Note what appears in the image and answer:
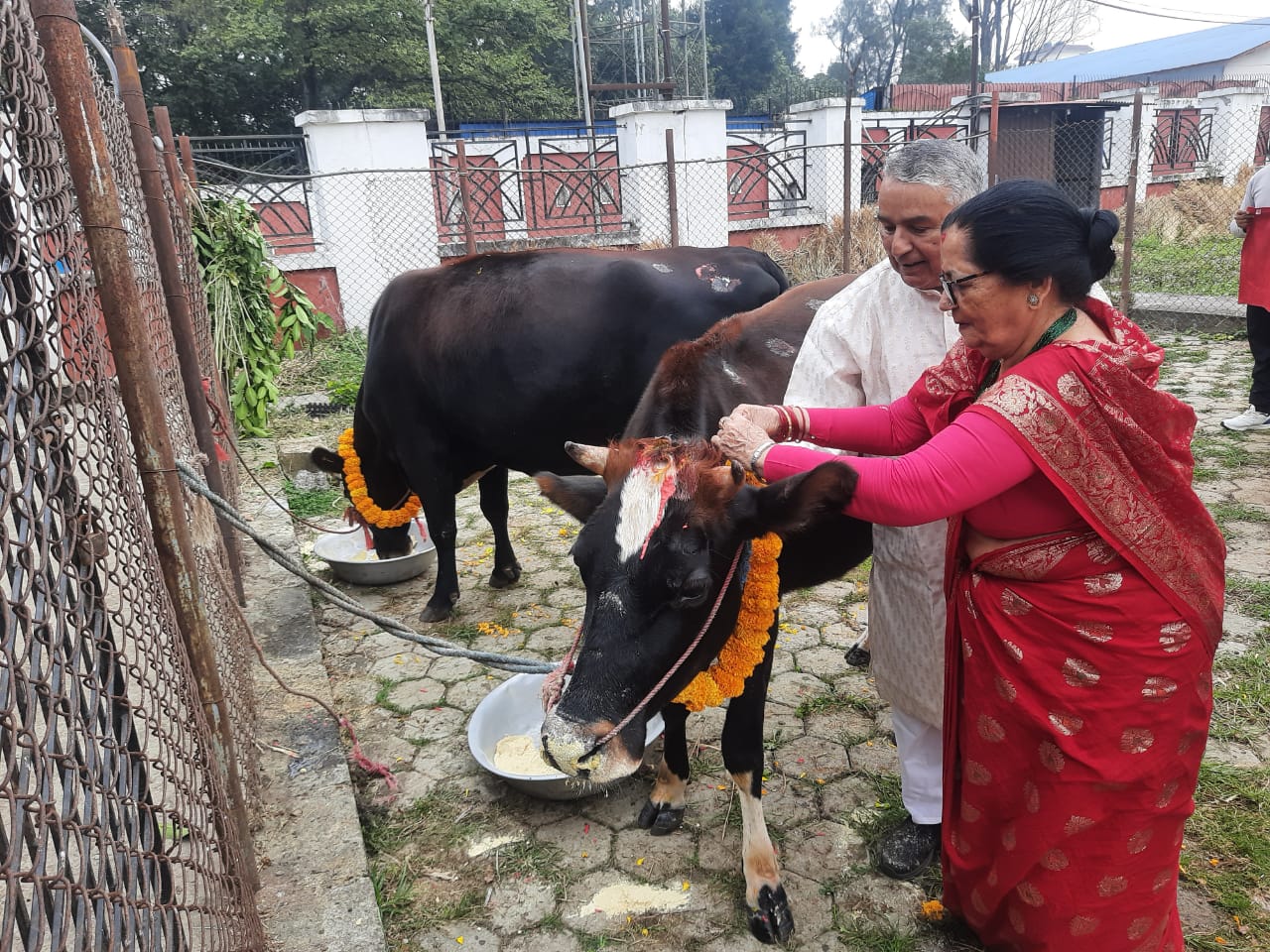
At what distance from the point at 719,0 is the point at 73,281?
52.5 meters

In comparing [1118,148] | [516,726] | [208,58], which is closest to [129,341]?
[516,726]

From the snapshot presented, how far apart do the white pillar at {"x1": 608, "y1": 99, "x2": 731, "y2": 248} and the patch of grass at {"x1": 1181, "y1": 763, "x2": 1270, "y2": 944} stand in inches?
434

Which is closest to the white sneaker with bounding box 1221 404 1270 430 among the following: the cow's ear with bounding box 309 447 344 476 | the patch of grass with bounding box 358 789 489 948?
the patch of grass with bounding box 358 789 489 948

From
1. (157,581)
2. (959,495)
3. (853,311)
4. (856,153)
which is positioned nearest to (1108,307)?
(959,495)

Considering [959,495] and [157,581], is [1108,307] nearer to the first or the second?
[959,495]

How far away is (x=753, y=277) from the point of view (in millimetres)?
4789

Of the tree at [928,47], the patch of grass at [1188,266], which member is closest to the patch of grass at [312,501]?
the patch of grass at [1188,266]

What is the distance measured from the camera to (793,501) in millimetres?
1997

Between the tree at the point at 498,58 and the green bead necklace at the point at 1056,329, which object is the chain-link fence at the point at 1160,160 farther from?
the tree at the point at 498,58

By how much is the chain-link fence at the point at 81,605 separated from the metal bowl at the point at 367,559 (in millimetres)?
2715

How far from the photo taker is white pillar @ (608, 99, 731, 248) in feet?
42.6

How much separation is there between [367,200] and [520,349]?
859 centimetres

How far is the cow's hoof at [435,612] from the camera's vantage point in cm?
471

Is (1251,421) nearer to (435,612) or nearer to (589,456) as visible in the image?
(435,612)
